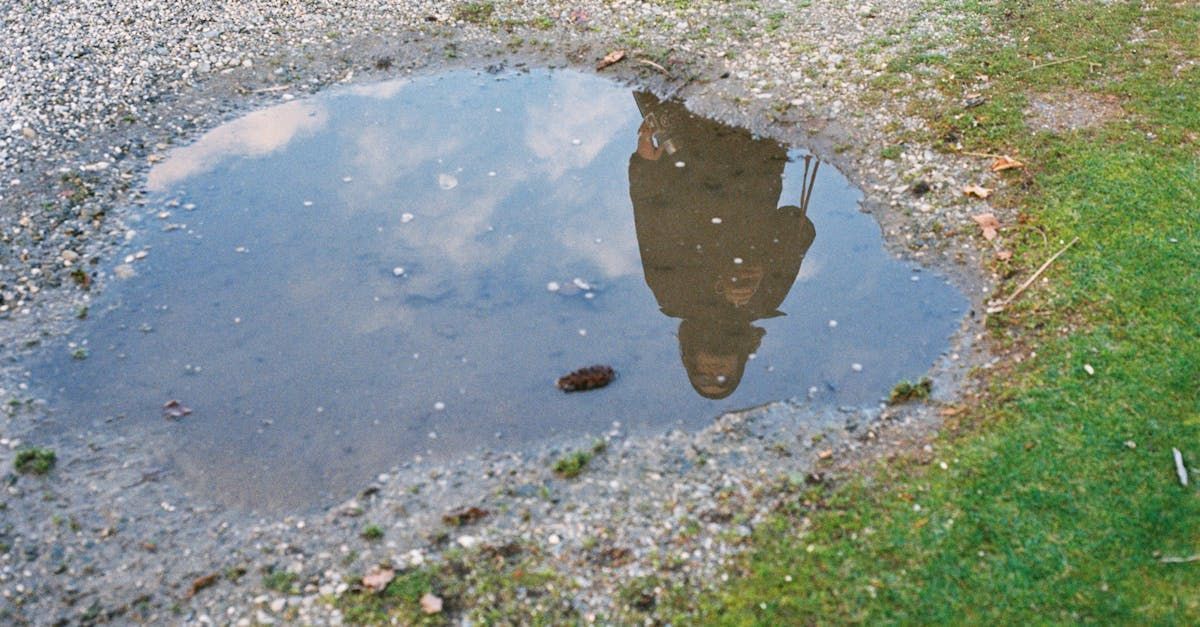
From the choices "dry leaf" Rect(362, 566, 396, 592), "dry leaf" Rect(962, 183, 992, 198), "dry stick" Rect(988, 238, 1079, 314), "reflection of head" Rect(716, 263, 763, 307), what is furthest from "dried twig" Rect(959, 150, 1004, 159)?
"dry leaf" Rect(362, 566, 396, 592)

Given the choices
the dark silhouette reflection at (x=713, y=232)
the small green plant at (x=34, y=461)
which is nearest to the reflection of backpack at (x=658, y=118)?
the dark silhouette reflection at (x=713, y=232)

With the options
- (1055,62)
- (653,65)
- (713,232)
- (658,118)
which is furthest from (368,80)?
(1055,62)

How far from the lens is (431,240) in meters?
8.55

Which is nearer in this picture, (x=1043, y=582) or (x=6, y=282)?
(x=1043, y=582)

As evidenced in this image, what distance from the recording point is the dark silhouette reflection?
24.5 feet

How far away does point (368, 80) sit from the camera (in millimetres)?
11203

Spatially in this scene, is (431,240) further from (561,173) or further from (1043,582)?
(1043,582)

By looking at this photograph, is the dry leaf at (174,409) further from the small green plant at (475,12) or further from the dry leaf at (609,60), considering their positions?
the small green plant at (475,12)

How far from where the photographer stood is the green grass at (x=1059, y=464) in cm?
515

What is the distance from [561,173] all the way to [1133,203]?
5.20 m

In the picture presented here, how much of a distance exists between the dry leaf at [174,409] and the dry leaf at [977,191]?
6.79m

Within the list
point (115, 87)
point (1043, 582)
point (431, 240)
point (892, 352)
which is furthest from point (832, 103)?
point (115, 87)

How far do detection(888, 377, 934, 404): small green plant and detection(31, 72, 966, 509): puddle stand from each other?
9.7 inches

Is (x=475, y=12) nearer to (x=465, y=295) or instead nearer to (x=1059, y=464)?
(x=465, y=295)
